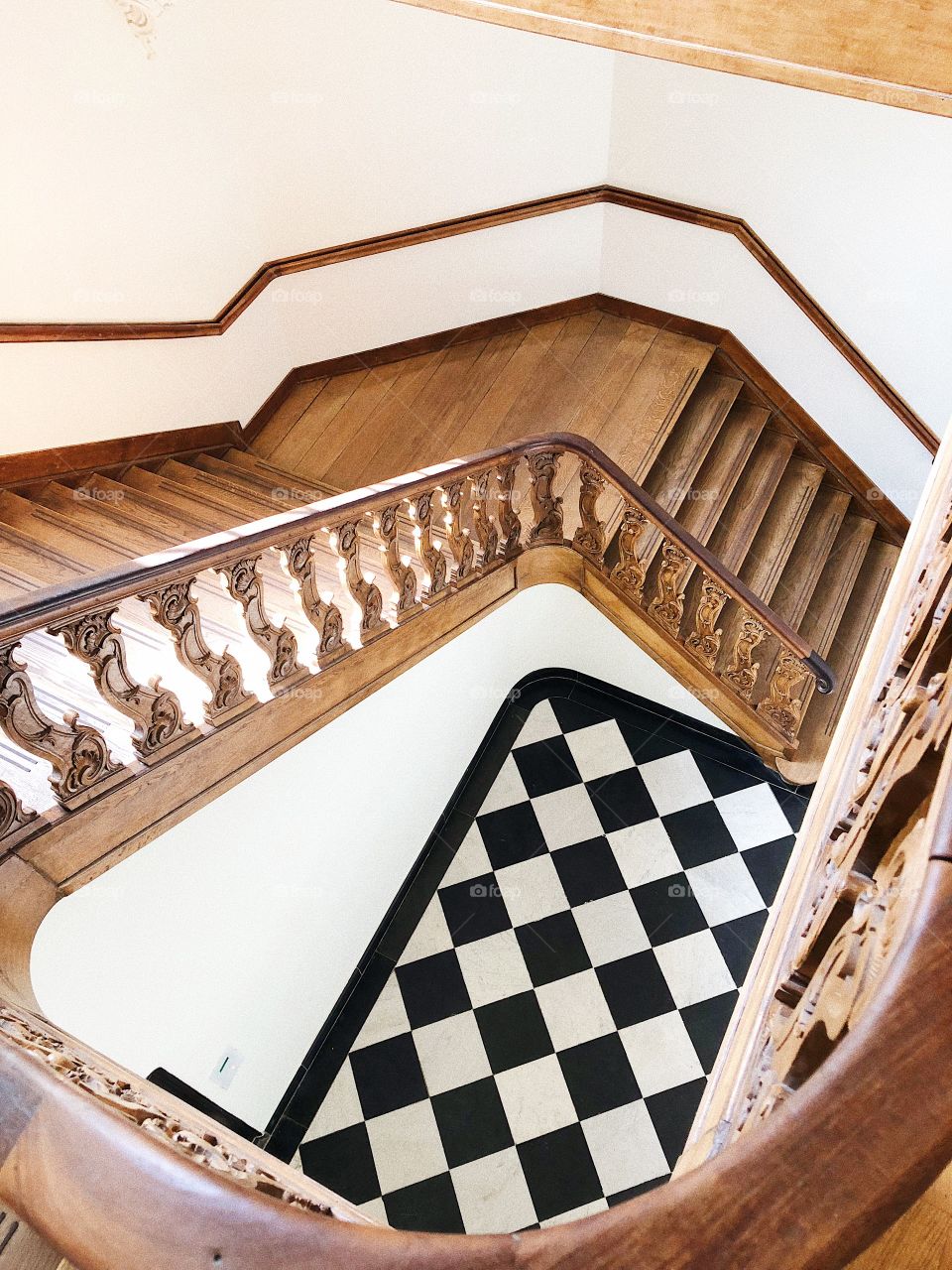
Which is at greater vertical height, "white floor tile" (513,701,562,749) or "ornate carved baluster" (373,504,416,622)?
"ornate carved baluster" (373,504,416,622)

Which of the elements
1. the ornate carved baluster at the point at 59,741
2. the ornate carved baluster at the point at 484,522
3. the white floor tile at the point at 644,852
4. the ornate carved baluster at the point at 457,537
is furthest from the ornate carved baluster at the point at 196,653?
the white floor tile at the point at 644,852

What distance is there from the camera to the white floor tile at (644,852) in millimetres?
4883

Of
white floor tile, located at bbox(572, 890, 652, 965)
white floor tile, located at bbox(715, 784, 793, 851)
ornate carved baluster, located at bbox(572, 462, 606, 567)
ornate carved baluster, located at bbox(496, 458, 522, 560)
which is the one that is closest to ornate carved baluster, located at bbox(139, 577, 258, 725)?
ornate carved baluster, located at bbox(496, 458, 522, 560)

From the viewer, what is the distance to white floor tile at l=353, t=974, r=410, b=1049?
454cm

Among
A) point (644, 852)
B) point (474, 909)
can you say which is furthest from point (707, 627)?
point (474, 909)

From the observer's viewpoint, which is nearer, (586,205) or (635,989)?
(635,989)

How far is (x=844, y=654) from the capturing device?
16.2 feet

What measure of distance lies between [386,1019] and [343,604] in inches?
97.0

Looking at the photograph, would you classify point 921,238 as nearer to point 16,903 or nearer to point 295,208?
point 295,208

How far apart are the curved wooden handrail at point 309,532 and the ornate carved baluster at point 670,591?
0.73 feet

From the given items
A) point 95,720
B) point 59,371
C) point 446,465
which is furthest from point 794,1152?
point 59,371

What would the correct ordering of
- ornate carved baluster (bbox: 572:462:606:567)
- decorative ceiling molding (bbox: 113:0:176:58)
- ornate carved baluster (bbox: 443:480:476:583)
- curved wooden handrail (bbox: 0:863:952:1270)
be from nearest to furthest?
curved wooden handrail (bbox: 0:863:952:1270) < ornate carved baluster (bbox: 443:480:476:583) < decorative ceiling molding (bbox: 113:0:176:58) < ornate carved baluster (bbox: 572:462:606:567)

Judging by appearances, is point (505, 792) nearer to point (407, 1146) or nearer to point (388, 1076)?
point (388, 1076)

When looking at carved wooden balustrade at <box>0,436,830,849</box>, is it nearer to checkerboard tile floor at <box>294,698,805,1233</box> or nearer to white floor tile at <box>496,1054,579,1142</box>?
checkerboard tile floor at <box>294,698,805,1233</box>
